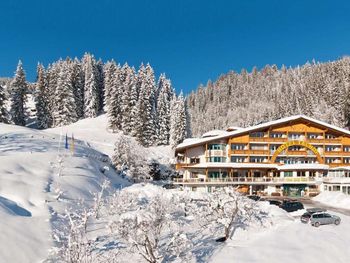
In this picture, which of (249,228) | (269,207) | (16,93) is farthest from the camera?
(16,93)

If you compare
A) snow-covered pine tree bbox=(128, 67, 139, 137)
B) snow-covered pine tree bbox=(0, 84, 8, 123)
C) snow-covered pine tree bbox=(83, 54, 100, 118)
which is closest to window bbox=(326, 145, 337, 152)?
snow-covered pine tree bbox=(128, 67, 139, 137)

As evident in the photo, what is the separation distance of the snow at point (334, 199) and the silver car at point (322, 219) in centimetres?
1285

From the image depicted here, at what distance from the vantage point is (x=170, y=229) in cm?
3020

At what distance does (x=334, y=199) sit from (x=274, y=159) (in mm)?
14662

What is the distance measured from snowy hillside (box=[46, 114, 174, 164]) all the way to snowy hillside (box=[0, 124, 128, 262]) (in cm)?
1948

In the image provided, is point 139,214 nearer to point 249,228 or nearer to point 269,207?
point 249,228

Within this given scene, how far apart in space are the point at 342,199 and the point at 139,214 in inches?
1328

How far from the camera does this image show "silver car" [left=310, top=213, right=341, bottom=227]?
33.5 metres

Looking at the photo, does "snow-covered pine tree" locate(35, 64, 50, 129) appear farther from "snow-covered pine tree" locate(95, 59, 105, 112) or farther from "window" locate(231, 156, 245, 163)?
"window" locate(231, 156, 245, 163)

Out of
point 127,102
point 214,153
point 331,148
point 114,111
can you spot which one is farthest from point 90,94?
point 331,148

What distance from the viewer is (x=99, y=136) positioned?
294ft

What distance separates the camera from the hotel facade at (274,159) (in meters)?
59.7

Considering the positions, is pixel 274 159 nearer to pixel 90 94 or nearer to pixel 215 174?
pixel 215 174

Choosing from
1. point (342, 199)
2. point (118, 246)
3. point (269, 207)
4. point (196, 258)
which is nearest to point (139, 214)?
point (118, 246)
